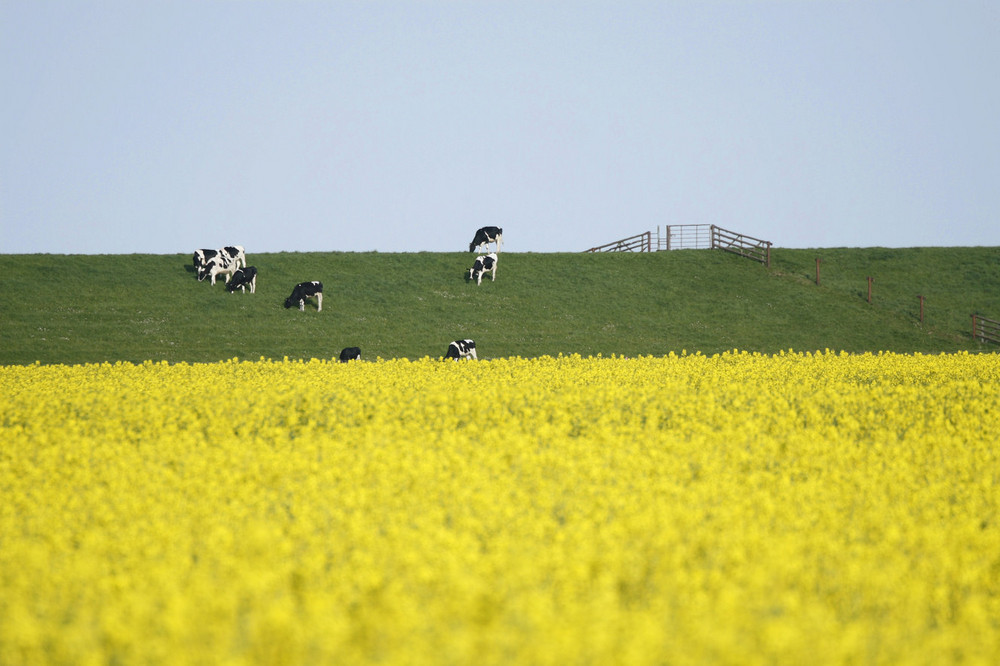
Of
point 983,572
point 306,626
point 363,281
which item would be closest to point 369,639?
point 306,626

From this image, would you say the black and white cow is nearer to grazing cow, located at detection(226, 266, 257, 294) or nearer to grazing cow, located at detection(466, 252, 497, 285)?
grazing cow, located at detection(226, 266, 257, 294)

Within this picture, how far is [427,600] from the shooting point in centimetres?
608

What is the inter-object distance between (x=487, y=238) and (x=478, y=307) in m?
10.0

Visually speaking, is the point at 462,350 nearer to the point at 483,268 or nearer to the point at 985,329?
the point at 483,268

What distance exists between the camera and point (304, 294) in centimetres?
3944

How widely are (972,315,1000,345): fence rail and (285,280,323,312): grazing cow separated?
29.9 metres

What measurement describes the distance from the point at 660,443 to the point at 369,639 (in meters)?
6.84

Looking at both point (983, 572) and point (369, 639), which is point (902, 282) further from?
point (369, 639)

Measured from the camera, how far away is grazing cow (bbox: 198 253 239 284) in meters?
42.7

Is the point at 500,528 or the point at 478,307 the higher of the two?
the point at 478,307

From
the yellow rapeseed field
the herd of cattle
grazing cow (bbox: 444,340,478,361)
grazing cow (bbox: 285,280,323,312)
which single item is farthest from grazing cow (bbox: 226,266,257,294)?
the yellow rapeseed field

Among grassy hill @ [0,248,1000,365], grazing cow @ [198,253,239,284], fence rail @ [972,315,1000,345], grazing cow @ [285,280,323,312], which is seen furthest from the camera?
grazing cow @ [198,253,239,284]

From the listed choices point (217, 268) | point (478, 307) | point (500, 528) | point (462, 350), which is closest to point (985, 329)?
point (478, 307)

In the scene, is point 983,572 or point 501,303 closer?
point 983,572
